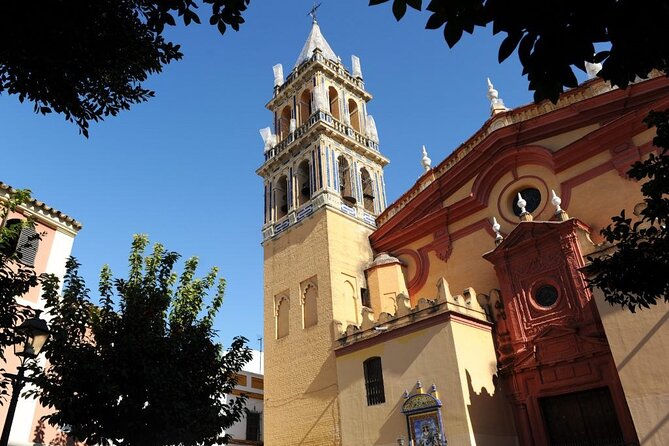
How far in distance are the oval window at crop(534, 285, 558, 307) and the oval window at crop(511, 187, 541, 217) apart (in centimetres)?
299

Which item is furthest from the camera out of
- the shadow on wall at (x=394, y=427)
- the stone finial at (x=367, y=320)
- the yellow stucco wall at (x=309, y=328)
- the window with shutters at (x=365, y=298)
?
the window with shutters at (x=365, y=298)

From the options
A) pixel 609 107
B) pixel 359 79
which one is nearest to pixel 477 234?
pixel 609 107

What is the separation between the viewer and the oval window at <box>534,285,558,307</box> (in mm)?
14250

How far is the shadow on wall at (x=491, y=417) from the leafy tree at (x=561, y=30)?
451 inches

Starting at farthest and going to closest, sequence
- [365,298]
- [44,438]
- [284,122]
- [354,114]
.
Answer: [354,114] → [284,122] → [365,298] → [44,438]

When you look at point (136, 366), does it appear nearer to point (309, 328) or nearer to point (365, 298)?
point (309, 328)

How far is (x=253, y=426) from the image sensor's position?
70.1 ft

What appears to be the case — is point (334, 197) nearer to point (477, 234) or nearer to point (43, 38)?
point (477, 234)

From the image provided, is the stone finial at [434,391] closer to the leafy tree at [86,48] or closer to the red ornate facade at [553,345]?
the red ornate facade at [553,345]

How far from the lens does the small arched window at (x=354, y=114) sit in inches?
972

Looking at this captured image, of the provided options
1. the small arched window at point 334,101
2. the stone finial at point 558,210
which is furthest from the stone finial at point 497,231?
the small arched window at point 334,101

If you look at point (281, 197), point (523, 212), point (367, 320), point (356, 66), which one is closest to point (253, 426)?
point (367, 320)

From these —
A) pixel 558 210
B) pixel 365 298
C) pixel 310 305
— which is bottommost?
pixel 310 305

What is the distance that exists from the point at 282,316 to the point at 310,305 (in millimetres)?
1655
